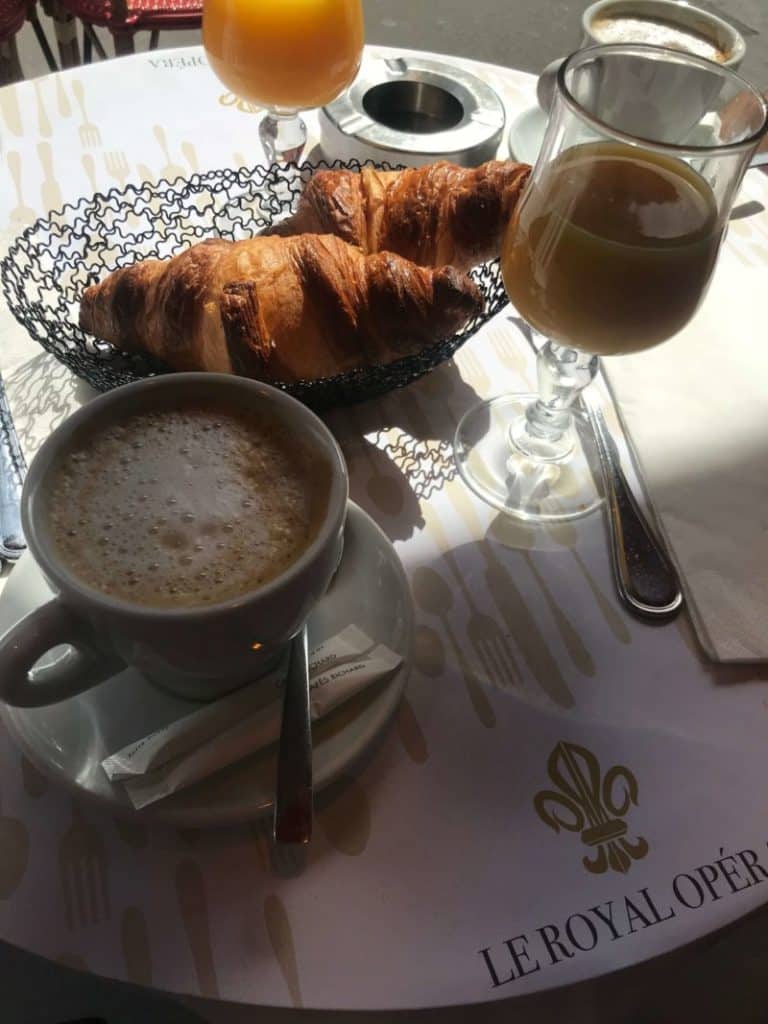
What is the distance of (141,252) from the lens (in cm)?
79

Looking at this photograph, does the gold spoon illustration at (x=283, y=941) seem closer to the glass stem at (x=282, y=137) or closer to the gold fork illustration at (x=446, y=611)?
the gold fork illustration at (x=446, y=611)

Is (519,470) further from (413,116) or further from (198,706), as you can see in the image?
(413,116)

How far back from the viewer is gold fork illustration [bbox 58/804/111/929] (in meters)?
0.42

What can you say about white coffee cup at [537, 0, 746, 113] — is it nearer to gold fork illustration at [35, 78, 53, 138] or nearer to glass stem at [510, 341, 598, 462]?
glass stem at [510, 341, 598, 462]

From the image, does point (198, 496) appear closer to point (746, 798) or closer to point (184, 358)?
point (184, 358)

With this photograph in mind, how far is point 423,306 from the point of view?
2.08 ft

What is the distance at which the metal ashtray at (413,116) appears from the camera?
0.87m

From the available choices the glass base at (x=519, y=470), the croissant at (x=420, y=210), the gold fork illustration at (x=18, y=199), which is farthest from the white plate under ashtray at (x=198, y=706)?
the gold fork illustration at (x=18, y=199)

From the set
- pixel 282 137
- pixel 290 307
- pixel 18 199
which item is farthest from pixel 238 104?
pixel 290 307

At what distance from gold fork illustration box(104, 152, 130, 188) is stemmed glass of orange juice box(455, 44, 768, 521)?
1.49ft

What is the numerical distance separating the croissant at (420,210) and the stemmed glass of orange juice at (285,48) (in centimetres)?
15

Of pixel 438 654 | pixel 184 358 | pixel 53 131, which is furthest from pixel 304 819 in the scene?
pixel 53 131

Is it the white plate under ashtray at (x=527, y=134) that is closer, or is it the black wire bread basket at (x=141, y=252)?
the black wire bread basket at (x=141, y=252)

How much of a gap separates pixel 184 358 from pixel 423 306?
0.19 meters
